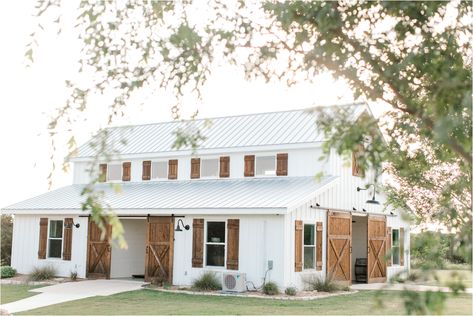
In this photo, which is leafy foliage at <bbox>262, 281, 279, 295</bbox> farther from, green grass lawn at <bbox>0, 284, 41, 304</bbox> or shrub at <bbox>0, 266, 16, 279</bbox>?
shrub at <bbox>0, 266, 16, 279</bbox>

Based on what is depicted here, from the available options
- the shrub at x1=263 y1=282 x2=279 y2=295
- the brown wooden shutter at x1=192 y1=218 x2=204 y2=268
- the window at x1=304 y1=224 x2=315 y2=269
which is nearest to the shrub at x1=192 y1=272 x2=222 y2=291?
the brown wooden shutter at x1=192 y1=218 x2=204 y2=268

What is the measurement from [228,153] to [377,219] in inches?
239

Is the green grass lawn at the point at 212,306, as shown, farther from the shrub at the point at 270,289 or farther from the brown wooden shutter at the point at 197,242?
the brown wooden shutter at the point at 197,242

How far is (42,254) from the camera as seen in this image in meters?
23.9

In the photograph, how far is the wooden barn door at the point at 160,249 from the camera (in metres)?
20.9

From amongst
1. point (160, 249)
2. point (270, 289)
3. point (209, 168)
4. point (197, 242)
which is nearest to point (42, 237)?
point (160, 249)

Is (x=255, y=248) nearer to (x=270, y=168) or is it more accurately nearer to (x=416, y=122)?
(x=270, y=168)

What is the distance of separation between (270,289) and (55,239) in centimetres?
956

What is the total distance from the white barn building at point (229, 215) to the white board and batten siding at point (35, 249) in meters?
0.04

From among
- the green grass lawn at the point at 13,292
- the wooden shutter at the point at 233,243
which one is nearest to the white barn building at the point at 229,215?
the wooden shutter at the point at 233,243

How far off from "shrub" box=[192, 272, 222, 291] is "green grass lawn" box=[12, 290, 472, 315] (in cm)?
119

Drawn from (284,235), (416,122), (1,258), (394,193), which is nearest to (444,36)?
(416,122)

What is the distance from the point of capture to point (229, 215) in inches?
776

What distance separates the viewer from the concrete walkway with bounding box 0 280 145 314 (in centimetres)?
1667
